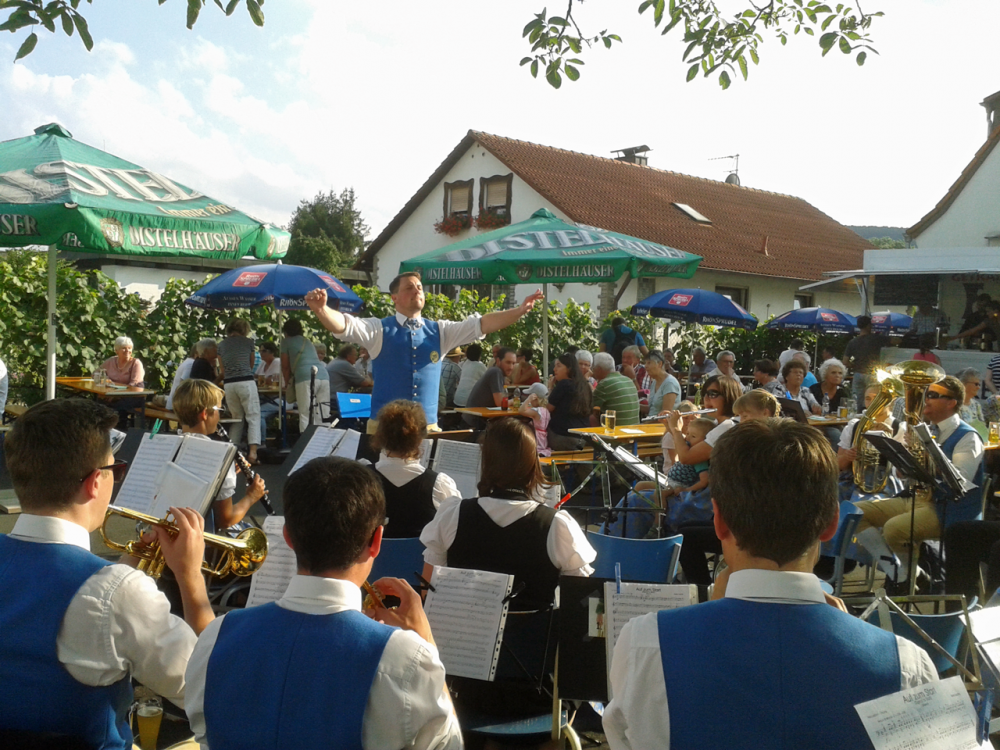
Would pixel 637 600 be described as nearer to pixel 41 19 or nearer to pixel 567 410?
pixel 41 19

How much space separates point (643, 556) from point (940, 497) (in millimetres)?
2543

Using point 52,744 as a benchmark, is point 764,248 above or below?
above

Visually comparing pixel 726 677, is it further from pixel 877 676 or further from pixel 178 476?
pixel 178 476

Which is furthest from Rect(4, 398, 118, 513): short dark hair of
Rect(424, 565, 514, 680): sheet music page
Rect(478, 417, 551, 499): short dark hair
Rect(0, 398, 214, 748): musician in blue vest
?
Rect(478, 417, 551, 499): short dark hair

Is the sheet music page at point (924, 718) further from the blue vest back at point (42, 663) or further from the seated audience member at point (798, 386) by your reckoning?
the seated audience member at point (798, 386)

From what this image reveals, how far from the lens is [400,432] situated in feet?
12.8

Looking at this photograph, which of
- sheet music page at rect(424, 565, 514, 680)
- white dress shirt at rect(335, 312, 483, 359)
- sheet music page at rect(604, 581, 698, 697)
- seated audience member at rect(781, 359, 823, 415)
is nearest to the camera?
sheet music page at rect(604, 581, 698, 697)

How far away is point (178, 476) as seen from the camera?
3.44m

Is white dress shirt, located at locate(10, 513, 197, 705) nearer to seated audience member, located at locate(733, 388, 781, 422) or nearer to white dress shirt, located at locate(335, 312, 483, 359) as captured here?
white dress shirt, located at locate(335, 312, 483, 359)

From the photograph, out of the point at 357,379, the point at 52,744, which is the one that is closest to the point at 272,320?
the point at 357,379

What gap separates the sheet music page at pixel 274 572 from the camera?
2.78 metres

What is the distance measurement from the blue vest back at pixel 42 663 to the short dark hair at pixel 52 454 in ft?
0.55

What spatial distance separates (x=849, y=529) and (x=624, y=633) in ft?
10.00

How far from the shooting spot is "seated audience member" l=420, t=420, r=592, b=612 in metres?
3.04
